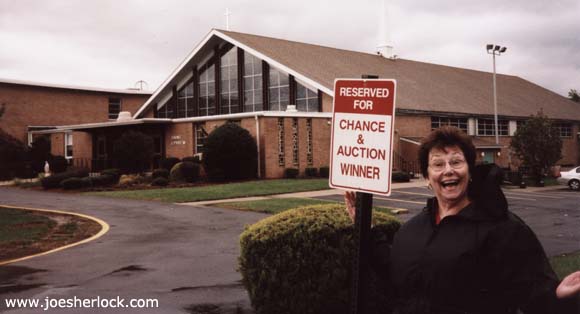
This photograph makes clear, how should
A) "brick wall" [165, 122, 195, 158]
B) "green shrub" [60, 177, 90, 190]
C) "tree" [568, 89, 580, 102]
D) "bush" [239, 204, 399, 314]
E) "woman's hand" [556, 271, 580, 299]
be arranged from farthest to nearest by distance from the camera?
"tree" [568, 89, 580, 102]
"brick wall" [165, 122, 195, 158]
"green shrub" [60, 177, 90, 190]
"bush" [239, 204, 399, 314]
"woman's hand" [556, 271, 580, 299]

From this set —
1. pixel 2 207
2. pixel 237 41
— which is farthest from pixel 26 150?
pixel 2 207

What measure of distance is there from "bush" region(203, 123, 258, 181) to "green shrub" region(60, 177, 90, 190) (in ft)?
20.3

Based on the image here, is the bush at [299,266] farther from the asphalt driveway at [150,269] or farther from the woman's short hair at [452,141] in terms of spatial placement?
the woman's short hair at [452,141]

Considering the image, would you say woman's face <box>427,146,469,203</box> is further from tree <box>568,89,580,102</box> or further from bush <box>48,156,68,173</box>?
tree <box>568,89,580,102</box>

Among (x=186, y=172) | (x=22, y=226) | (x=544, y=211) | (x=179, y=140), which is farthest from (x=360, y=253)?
(x=179, y=140)

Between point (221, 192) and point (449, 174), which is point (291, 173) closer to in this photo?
point (221, 192)

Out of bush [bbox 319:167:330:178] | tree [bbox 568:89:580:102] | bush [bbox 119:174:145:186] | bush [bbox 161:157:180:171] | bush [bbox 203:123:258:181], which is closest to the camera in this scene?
bush [bbox 119:174:145:186]

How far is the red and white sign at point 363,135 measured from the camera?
3.36 meters

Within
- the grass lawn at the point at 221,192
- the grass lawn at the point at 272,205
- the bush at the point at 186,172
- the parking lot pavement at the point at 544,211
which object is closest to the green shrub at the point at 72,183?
the grass lawn at the point at 221,192

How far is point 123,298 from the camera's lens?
6887 millimetres

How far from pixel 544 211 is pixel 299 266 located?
1535 centimetres

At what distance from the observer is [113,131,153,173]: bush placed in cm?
3222

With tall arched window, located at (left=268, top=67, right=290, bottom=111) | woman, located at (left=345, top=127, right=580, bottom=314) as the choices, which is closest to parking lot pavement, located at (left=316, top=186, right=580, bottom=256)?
woman, located at (left=345, top=127, right=580, bottom=314)

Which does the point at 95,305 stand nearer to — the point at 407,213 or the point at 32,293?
the point at 32,293
